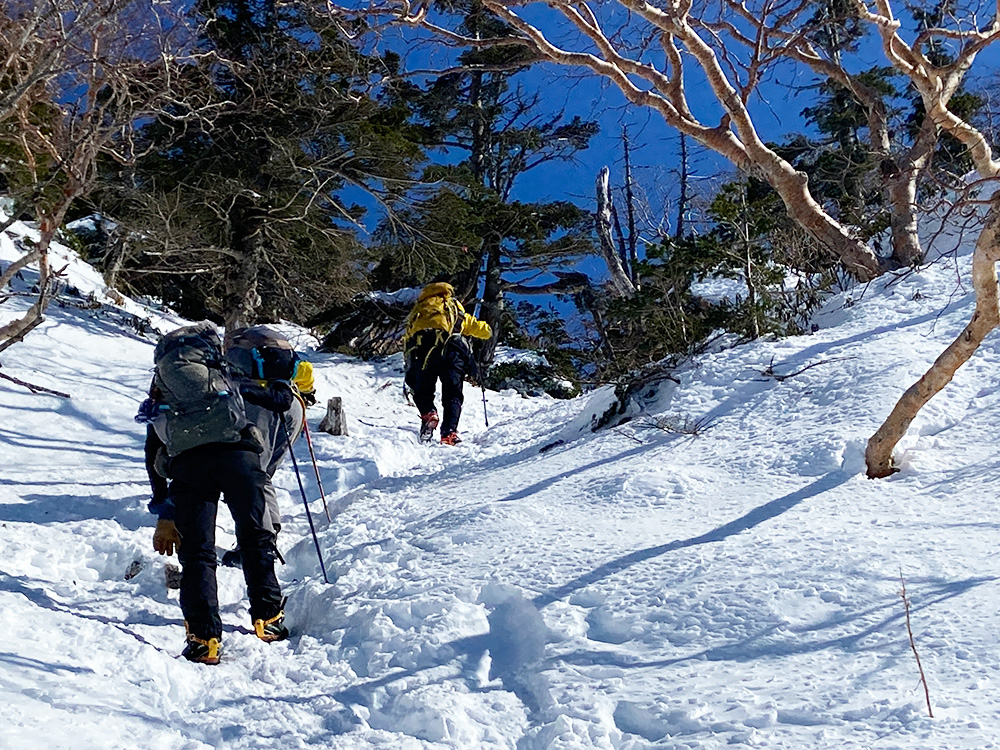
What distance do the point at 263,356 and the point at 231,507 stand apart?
113cm

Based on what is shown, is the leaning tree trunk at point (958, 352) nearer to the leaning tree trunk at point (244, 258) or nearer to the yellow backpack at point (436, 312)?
the yellow backpack at point (436, 312)

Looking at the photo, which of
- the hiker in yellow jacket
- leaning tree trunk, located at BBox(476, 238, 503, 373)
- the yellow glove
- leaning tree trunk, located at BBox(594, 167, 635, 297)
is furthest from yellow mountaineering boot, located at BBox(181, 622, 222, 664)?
leaning tree trunk, located at BBox(476, 238, 503, 373)

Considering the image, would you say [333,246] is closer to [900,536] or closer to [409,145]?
[409,145]

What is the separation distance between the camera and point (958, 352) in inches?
134

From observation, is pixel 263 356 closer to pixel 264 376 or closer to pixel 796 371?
pixel 264 376

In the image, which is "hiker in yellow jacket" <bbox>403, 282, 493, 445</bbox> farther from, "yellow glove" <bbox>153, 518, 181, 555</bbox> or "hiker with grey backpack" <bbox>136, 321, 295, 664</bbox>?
"hiker with grey backpack" <bbox>136, 321, 295, 664</bbox>

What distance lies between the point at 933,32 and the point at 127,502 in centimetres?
636

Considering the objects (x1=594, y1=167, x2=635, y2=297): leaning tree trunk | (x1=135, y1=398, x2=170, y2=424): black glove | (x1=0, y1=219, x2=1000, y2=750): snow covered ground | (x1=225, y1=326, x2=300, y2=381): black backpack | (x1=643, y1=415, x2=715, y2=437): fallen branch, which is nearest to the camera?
(x1=0, y1=219, x2=1000, y2=750): snow covered ground

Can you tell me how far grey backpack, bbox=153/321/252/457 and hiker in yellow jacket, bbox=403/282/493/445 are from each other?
4.42 meters

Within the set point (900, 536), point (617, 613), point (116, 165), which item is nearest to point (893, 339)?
point (900, 536)

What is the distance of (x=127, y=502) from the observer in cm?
513

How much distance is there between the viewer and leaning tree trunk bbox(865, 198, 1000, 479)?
3238 millimetres

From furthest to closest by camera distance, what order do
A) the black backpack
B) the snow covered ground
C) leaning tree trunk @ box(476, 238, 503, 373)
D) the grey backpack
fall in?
1. leaning tree trunk @ box(476, 238, 503, 373)
2. the black backpack
3. the grey backpack
4. the snow covered ground

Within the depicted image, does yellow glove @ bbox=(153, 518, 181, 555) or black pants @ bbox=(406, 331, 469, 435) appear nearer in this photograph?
yellow glove @ bbox=(153, 518, 181, 555)
